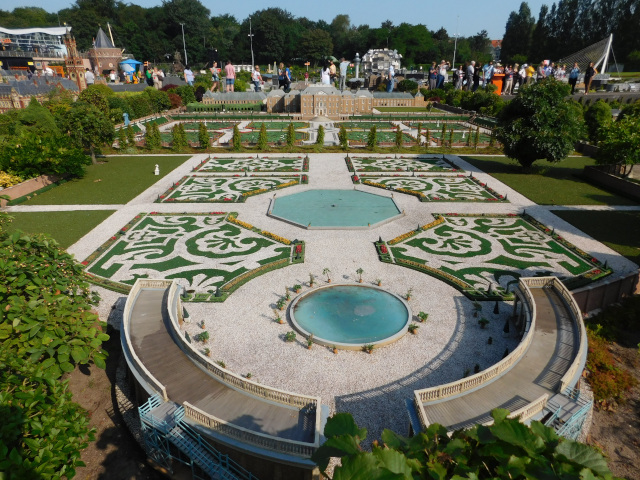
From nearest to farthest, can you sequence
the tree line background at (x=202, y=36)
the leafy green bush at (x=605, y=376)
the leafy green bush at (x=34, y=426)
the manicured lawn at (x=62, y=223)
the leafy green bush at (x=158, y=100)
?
1. the leafy green bush at (x=34, y=426)
2. the leafy green bush at (x=605, y=376)
3. the manicured lawn at (x=62, y=223)
4. the leafy green bush at (x=158, y=100)
5. the tree line background at (x=202, y=36)

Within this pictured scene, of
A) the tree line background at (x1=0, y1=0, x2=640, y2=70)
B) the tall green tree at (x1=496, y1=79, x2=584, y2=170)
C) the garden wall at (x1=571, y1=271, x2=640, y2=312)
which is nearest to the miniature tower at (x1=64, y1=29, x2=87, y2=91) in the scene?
the tree line background at (x1=0, y1=0, x2=640, y2=70)

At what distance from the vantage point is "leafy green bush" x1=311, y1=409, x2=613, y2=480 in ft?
12.2

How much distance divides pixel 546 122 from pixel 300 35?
164 m

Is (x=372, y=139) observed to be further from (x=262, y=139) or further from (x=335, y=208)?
(x=335, y=208)

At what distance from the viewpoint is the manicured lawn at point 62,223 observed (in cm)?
2519

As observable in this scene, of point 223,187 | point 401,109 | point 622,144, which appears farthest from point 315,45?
point 622,144

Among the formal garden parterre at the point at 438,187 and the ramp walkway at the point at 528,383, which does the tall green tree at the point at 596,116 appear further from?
the ramp walkway at the point at 528,383

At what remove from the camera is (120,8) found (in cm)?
16700

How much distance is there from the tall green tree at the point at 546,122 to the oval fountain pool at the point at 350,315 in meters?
25.9

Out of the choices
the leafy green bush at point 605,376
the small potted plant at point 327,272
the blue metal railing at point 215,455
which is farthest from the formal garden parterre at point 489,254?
the blue metal railing at point 215,455

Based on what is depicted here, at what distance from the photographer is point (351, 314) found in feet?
57.7

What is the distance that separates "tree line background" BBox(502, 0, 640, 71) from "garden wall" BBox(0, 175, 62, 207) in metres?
119

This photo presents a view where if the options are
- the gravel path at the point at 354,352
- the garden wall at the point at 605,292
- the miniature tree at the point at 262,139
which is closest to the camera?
the gravel path at the point at 354,352

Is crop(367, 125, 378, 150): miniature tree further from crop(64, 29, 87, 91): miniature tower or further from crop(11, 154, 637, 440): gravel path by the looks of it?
crop(64, 29, 87, 91): miniature tower
